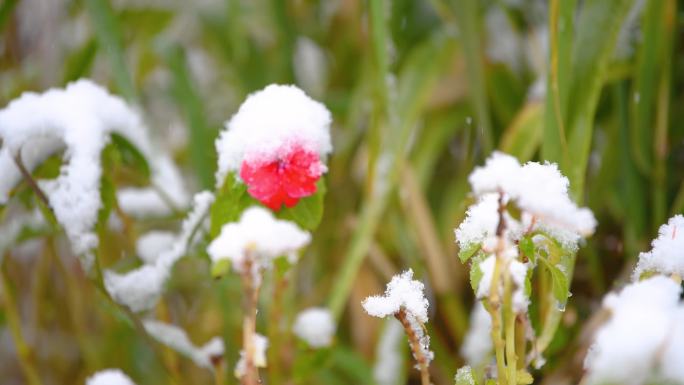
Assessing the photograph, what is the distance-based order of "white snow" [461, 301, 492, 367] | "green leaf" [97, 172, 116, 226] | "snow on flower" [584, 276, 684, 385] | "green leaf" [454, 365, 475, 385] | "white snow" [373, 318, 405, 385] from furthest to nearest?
"white snow" [373, 318, 405, 385]
"white snow" [461, 301, 492, 367]
"green leaf" [97, 172, 116, 226]
"green leaf" [454, 365, 475, 385]
"snow on flower" [584, 276, 684, 385]

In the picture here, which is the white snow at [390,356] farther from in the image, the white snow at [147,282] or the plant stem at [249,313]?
the plant stem at [249,313]

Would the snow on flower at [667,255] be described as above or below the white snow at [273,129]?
below

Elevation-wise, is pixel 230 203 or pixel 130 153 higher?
pixel 130 153

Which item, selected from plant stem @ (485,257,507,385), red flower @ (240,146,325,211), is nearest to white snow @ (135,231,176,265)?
red flower @ (240,146,325,211)

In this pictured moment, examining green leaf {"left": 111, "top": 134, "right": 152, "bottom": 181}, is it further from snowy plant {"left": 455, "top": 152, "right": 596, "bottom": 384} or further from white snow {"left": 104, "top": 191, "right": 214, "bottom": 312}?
snowy plant {"left": 455, "top": 152, "right": 596, "bottom": 384}

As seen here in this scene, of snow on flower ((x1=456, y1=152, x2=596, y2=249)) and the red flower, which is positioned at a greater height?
the red flower

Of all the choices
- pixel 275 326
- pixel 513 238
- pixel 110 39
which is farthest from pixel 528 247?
pixel 110 39

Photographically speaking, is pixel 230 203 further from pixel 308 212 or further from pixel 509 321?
pixel 509 321

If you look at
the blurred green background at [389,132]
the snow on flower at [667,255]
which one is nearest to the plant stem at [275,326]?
the blurred green background at [389,132]
